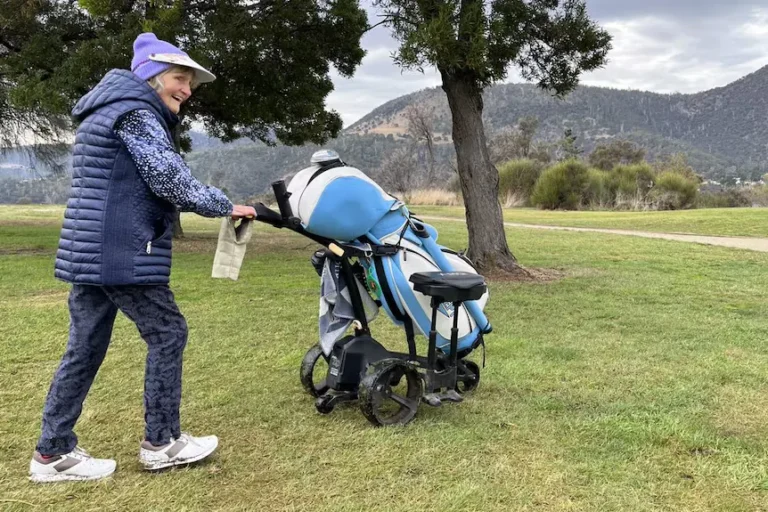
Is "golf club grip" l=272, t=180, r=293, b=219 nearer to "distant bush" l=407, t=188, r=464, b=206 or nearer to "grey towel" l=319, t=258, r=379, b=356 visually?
"grey towel" l=319, t=258, r=379, b=356

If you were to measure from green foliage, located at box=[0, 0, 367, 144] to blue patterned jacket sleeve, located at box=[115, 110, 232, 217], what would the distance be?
7033 millimetres

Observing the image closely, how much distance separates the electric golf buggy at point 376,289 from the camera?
10.9ft

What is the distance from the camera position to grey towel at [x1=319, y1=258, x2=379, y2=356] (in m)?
3.59

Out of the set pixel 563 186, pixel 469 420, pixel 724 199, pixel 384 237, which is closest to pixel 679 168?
pixel 724 199

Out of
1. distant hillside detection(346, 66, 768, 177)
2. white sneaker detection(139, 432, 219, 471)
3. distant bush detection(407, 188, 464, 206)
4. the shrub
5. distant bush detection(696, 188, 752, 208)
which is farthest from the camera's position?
distant hillside detection(346, 66, 768, 177)

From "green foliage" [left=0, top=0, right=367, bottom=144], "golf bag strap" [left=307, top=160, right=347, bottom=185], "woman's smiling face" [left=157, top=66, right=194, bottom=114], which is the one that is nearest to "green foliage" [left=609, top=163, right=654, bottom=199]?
"green foliage" [left=0, top=0, right=367, bottom=144]

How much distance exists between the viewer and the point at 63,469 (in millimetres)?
2803

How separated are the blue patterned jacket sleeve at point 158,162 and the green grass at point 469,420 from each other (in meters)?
1.23

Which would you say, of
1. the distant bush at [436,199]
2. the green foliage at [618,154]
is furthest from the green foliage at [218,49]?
the green foliage at [618,154]

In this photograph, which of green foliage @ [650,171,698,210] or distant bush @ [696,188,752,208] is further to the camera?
distant bush @ [696,188,752,208]

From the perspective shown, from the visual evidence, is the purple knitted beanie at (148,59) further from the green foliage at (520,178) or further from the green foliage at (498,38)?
the green foliage at (520,178)

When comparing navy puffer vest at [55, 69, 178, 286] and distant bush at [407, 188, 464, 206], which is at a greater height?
navy puffer vest at [55, 69, 178, 286]

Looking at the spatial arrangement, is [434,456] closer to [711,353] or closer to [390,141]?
[711,353]

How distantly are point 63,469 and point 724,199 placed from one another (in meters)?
36.4
